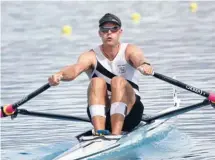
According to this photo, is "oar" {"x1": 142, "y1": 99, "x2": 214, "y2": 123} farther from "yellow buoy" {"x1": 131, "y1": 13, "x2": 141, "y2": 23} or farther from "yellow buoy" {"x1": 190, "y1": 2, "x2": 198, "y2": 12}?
"yellow buoy" {"x1": 190, "y1": 2, "x2": 198, "y2": 12}

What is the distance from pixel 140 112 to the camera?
40.4ft

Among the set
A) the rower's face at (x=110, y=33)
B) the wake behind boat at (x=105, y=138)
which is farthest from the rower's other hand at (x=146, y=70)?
the rower's face at (x=110, y=33)

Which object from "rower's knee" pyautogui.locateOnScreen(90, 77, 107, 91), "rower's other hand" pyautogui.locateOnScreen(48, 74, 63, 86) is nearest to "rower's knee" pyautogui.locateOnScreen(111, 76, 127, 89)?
"rower's knee" pyautogui.locateOnScreen(90, 77, 107, 91)

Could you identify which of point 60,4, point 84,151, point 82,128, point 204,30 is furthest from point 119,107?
point 60,4

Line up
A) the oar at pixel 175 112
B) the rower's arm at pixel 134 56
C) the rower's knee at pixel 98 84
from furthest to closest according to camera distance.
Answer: the oar at pixel 175 112, the rower's arm at pixel 134 56, the rower's knee at pixel 98 84

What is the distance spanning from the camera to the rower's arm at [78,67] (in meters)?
12.0

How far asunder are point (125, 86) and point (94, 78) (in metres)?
0.41

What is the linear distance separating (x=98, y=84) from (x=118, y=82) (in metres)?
0.26

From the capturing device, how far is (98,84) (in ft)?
39.3

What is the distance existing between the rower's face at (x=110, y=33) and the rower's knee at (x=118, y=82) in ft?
1.84

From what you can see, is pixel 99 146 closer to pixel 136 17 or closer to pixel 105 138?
pixel 105 138

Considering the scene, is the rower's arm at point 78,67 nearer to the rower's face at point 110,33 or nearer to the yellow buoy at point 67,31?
the rower's face at point 110,33

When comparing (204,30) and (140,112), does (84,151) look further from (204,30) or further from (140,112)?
(204,30)

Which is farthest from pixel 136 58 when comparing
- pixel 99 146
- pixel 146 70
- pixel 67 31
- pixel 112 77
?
pixel 67 31
